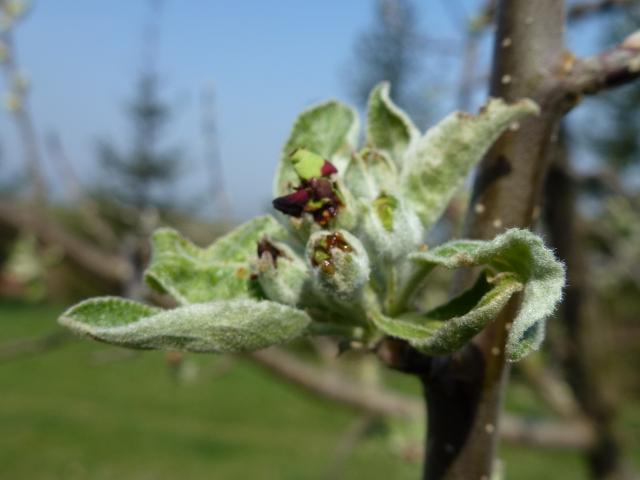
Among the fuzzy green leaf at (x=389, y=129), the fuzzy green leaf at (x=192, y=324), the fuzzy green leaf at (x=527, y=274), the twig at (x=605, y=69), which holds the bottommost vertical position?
the fuzzy green leaf at (x=192, y=324)

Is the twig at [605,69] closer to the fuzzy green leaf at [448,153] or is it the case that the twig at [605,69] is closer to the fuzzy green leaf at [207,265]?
the fuzzy green leaf at [448,153]

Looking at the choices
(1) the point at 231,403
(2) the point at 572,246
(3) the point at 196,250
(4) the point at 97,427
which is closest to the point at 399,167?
(3) the point at 196,250

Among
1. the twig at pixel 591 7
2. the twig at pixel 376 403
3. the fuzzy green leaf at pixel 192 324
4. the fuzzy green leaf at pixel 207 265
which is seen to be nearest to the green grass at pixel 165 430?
the twig at pixel 376 403

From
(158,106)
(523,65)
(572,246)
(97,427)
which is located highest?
(523,65)

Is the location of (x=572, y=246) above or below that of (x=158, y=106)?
above

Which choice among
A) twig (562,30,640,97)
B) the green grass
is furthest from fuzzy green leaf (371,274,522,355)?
the green grass

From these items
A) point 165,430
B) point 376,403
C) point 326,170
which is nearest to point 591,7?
point 376,403

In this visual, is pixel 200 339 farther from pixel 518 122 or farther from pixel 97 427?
pixel 97 427
